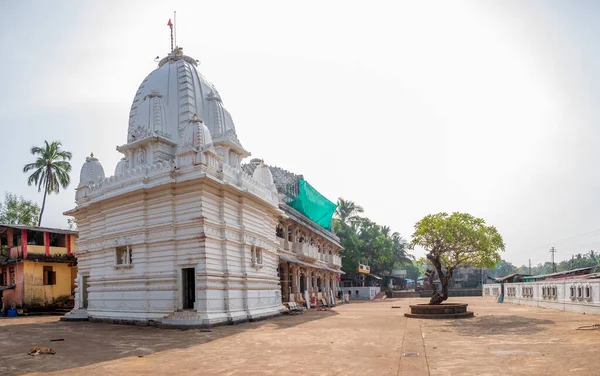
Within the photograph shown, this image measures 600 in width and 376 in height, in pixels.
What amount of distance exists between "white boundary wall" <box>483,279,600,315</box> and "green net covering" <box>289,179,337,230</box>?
18.7m

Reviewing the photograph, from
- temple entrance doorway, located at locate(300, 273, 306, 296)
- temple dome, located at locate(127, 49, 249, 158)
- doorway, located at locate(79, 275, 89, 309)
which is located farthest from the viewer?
temple entrance doorway, located at locate(300, 273, 306, 296)

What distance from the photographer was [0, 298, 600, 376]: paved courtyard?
32.4 ft

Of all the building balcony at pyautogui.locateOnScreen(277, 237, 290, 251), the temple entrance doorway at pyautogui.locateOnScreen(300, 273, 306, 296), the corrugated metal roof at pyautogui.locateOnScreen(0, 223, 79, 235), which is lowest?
the temple entrance doorway at pyautogui.locateOnScreen(300, 273, 306, 296)

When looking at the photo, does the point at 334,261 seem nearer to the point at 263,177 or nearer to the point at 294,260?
the point at 294,260

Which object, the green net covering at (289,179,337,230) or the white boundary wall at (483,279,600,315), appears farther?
the green net covering at (289,179,337,230)

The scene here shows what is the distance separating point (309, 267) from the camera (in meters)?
38.0

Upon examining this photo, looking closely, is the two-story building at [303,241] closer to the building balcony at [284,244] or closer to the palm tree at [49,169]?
the building balcony at [284,244]

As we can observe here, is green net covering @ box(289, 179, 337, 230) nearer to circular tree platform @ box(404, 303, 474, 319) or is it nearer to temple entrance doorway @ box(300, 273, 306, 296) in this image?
temple entrance doorway @ box(300, 273, 306, 296)

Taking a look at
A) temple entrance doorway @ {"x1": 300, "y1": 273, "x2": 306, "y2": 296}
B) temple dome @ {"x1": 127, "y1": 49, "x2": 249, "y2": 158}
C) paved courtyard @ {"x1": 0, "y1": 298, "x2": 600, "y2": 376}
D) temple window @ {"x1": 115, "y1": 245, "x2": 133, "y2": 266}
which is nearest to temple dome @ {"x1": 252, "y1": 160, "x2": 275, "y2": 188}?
temple dome @ {"x1": 127, "y1": 49, "x2": 249, "y2": 158}

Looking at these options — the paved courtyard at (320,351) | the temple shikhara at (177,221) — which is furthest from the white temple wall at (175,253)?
the paved courtyard at (320,351)

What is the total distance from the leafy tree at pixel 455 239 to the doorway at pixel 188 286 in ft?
39.2

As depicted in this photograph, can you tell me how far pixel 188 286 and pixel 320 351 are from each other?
10.9m

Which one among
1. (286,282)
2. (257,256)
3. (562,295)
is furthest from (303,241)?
(562,295)

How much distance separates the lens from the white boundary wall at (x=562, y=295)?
2234 cm
